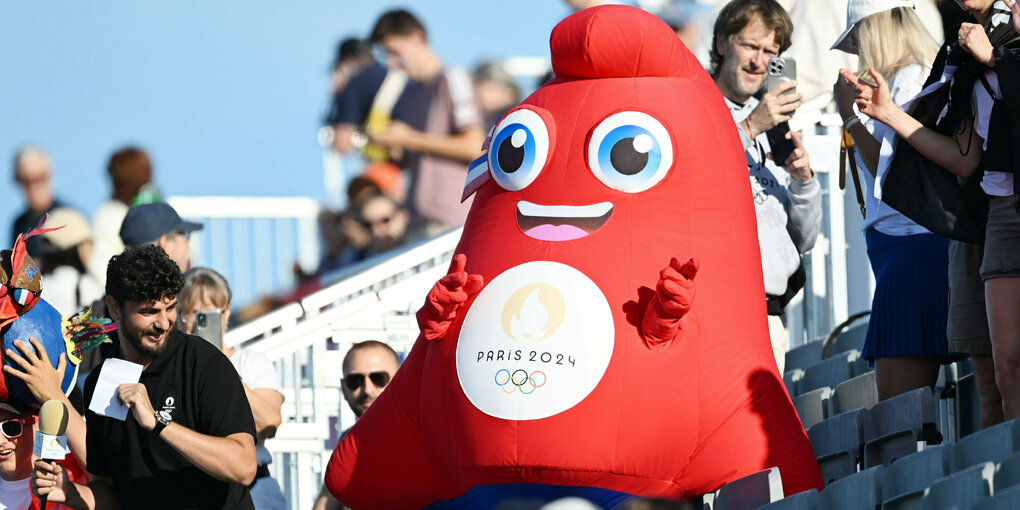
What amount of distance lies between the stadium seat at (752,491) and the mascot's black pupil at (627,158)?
3.11 ft

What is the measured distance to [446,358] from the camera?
469 cm

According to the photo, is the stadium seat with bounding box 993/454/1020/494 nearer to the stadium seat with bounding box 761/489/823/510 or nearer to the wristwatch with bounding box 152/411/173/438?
the stadium seat with bounding box 761/489/823/510

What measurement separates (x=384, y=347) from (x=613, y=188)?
66.0 inches

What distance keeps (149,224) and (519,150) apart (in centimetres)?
204

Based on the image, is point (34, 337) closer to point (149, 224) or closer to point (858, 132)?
point (149, 224)

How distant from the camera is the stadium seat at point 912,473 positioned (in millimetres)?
3910

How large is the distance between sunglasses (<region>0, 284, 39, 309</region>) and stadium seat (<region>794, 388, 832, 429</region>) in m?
2.62

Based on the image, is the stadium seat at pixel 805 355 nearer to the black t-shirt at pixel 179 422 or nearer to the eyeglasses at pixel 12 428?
the black t-shirt at pixel 179 422

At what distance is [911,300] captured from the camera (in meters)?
5.26

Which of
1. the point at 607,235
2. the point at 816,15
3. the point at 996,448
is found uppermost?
the point at 816,15

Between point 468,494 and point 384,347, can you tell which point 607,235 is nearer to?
point 468,494

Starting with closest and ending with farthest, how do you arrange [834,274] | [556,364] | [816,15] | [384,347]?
[556,364] → [384,347] → [834,274] → [816,15]

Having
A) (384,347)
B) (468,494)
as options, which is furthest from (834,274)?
(468,494)

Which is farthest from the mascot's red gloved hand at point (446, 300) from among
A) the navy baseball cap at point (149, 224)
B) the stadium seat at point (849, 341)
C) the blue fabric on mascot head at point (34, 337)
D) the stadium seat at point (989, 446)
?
the stadium seat at point (849, 341)
